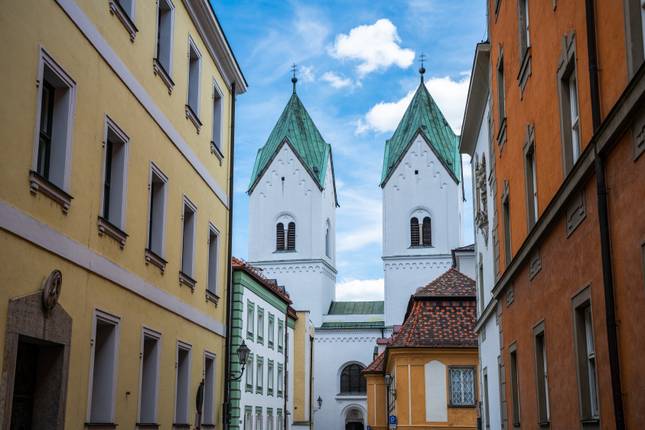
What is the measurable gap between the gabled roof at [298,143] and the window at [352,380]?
615 inches

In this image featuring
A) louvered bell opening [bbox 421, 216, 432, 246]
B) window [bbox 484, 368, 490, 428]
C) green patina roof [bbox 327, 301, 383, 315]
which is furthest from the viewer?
green patina roof [bbox 327, 301, 383, 315]

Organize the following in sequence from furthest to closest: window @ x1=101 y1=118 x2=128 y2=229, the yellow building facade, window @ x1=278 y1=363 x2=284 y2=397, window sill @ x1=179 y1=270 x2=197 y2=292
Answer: window @ x1=278 y1=363 x2=284 y2=397 < window sill @ x1=179 y1=270 x2=197 y2=292 < window @ x1=101 y1=118 x2=128 y2=229 < the yellow building facade

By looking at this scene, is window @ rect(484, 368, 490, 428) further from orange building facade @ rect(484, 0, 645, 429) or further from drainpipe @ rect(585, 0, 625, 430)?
drainpipe @ rect(585, 0, 625, 430)

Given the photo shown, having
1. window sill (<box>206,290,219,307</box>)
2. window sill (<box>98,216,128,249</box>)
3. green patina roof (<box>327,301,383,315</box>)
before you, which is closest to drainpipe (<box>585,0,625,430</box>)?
window sill (<box>98,216,128,249</box>)

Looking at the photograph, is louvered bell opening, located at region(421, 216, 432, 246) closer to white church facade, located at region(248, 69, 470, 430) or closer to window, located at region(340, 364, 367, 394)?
white church facade, located at region(248, 69, 470, 430)

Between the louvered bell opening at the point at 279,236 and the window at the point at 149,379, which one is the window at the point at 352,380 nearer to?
the louvered bell opening at the point at 279,236

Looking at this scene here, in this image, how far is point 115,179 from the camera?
1396cm

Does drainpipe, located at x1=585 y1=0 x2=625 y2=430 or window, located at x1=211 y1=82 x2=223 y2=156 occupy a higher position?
window, located at x1=211 y1=82 x2=223 y2=156

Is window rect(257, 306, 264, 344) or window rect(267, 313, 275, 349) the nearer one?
window rect(257, 306, 264, 344)

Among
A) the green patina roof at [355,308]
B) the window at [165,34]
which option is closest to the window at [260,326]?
the window at [165,34]

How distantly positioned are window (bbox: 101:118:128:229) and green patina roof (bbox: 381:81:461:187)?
214 ft

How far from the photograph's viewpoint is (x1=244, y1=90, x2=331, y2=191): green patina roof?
80.3 metres

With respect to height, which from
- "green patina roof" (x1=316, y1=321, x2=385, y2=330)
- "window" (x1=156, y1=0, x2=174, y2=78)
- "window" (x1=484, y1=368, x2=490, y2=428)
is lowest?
"window" (x1=484, y1=368, x2=490, y2=428)

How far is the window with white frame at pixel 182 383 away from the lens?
1755cm
